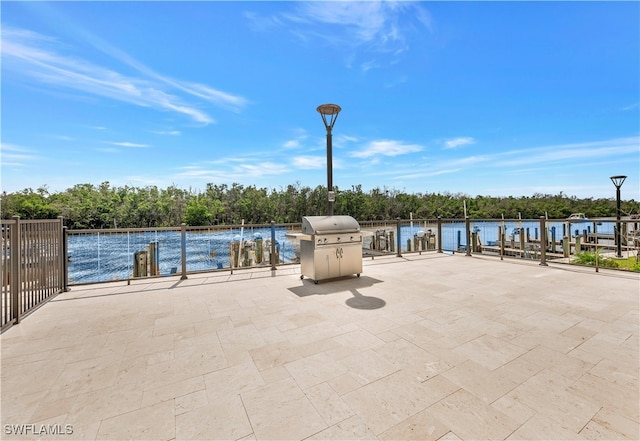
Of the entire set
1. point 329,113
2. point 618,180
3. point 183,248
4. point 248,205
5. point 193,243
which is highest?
point 248,205

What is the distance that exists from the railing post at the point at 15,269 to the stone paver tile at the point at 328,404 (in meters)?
3.72

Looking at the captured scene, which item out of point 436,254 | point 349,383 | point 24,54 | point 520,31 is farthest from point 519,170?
point 24,54

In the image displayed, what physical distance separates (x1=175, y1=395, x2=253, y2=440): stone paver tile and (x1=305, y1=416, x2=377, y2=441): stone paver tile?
392mm

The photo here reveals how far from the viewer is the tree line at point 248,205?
27891 mm

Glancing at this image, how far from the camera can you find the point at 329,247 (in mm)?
4656

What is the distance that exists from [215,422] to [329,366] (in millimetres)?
881

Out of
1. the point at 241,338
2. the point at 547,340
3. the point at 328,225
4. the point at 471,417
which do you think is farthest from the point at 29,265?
the point at 547,340

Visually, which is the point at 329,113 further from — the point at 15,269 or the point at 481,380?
the point at 15,269

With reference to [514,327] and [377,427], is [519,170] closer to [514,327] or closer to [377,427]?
[514,327]

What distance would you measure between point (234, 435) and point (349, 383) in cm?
80

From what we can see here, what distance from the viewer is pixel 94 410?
5.03 ft

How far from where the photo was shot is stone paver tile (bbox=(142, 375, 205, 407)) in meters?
1.64

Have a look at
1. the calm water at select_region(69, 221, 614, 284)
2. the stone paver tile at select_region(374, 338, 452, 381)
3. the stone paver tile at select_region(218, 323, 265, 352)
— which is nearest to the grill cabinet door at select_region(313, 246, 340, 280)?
the calm water at select_region(69, 221, 614, 284)

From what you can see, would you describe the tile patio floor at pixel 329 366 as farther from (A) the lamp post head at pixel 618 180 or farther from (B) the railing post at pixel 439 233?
(A) the lamp post head at pixel 618 180
